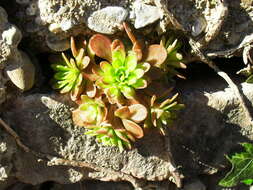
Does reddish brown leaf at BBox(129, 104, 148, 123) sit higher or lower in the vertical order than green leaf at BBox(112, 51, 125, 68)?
lower

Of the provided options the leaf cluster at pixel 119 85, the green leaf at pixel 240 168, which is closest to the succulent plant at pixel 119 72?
the leaf cluster at pixel 119 85

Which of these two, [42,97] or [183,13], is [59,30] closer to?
[42,97]

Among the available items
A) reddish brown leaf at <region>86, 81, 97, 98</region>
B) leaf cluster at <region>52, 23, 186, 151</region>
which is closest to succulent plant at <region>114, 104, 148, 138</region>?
leaf cluster at <region>52, 23, 186, 151</region>

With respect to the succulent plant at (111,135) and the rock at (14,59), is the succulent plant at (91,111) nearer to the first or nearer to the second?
the succulent plant at (111,135)

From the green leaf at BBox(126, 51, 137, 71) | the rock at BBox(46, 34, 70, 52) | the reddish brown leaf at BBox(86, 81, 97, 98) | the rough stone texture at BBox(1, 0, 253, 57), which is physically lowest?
the reddish brown leaf at BBox(86, 81, 97, 98)

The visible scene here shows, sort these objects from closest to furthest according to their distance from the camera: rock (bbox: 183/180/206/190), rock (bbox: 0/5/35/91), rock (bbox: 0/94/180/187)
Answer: rock (bbox: 0/5/35/91), rock (bbox: 0/94/180/187), rock (bbox: 183/180/206/190)

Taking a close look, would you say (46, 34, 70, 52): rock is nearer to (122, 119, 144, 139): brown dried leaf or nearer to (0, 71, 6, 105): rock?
(0, 71, 6, 105): rock

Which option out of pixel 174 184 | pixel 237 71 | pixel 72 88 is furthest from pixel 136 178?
pixel 237 71
